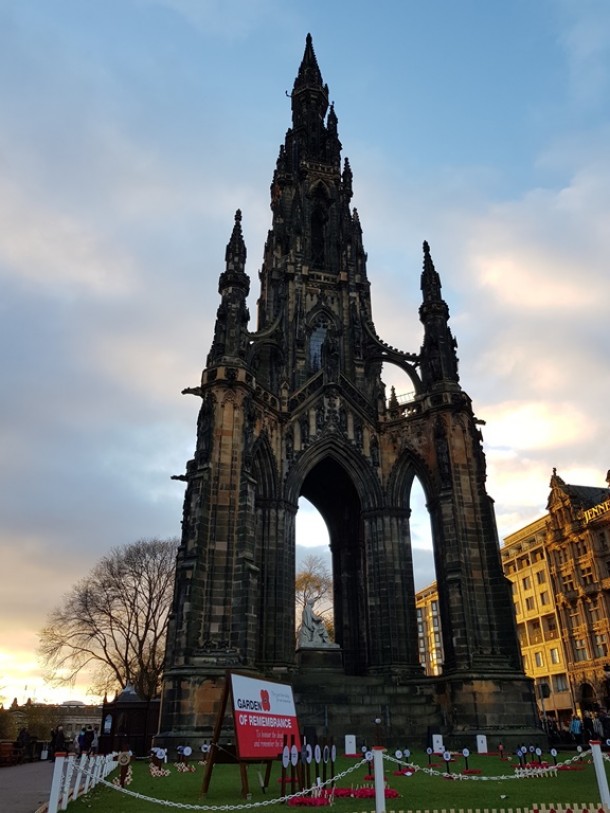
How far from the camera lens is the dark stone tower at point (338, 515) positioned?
771 inches

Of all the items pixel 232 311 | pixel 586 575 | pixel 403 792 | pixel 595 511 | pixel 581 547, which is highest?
pixel 232 311

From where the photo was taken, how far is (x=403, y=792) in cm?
980

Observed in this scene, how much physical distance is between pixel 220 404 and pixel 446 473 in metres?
9.03

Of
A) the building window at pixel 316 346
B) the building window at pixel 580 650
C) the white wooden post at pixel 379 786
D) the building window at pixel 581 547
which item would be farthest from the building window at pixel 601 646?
the white wooden post at pixel 379 786

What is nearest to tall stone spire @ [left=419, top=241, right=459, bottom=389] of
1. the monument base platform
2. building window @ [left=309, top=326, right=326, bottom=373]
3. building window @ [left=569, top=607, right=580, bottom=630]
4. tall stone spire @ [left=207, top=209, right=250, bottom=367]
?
building window @ [left=309, top=326, right=326, bottom=373]

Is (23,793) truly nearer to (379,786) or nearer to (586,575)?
(379,786)

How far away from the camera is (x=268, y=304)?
33094 millimetres

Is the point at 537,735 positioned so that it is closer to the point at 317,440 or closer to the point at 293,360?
the point at 317,440

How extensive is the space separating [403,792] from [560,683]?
152ft

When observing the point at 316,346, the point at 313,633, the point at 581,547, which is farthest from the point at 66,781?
the point at 581,547

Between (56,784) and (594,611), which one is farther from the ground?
(594,611)

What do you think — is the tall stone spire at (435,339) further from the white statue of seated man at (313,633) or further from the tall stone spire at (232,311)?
the white statue of seated man at (313,633)

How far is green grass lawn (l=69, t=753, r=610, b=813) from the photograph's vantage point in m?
8.22

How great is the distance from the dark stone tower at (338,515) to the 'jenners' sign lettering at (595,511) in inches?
959
